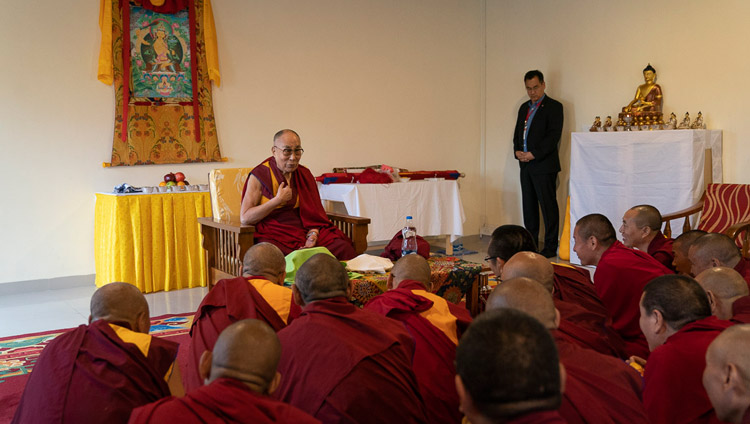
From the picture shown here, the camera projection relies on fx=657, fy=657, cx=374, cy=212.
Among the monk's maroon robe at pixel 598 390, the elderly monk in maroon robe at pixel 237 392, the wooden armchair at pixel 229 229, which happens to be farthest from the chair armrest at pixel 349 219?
the elderly monk in maroon robe at pixel 237 392

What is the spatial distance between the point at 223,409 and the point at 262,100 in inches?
218

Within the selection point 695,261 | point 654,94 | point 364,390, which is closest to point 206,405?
point 364,390

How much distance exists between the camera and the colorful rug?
3141mm

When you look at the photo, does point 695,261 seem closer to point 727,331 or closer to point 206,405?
point 727,331

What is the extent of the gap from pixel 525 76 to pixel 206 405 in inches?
243

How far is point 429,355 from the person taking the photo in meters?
2.38

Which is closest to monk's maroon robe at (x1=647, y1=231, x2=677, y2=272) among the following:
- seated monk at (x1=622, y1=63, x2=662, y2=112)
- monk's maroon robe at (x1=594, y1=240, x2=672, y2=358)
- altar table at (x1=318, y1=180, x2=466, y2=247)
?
monk's maroon robe at (x1=594, y1=240, x2=672, y2=358)

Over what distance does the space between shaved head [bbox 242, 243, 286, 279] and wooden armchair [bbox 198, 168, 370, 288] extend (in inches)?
51.0

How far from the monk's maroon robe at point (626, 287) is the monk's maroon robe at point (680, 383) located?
108 centimetres

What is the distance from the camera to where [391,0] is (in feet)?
24.5

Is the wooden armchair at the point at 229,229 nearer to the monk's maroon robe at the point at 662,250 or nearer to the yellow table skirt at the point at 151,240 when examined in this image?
the yellow table skirt at the point at 151,240

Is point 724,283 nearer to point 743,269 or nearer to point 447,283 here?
point 743,269

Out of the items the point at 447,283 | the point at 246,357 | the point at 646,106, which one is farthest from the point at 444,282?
the point at 646,106

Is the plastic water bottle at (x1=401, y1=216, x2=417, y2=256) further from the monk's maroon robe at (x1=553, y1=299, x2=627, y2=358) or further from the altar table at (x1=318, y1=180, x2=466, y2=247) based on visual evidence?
the altar table at (x1=318, y1=180, x2=466, y2=247)
